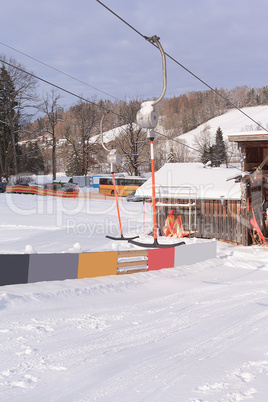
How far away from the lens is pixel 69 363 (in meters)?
4.49

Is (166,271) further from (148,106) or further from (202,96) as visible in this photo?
(202,96)

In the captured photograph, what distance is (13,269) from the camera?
25.4ft

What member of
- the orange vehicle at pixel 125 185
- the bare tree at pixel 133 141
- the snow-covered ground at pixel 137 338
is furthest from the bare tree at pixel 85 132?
the snow-covered ground at pixel 137 338

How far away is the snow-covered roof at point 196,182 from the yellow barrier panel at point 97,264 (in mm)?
10738

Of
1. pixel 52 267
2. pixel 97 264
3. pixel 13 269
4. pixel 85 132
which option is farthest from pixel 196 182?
pixel 85 132

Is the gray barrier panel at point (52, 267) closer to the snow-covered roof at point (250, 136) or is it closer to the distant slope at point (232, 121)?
the snow-covered roof at point (250, 136)

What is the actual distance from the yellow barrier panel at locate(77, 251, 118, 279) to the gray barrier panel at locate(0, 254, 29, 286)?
4.57 feet

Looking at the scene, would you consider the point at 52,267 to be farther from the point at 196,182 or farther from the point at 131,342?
the point at 196,182

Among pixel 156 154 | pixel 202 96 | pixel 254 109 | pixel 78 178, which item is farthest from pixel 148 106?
pixel 202 96

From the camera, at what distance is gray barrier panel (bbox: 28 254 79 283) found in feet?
26.6

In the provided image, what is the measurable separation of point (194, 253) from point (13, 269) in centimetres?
654

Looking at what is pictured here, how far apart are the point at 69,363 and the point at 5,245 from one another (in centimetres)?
1171

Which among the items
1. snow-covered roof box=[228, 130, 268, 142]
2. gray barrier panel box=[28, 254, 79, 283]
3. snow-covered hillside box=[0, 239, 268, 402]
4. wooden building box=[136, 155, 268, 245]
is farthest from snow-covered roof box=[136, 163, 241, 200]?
gray barrier panel box=[28, 254, 79, 283]

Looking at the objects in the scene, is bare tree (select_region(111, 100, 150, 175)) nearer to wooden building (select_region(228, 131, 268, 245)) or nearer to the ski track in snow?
wooden building (select_region(228, 131, 268, 245))
